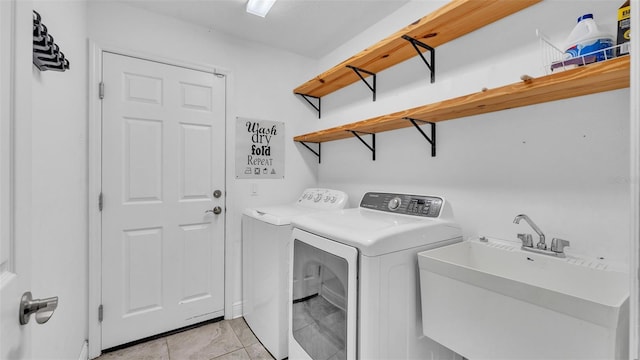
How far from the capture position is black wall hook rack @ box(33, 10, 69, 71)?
94cm

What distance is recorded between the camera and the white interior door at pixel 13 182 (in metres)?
0.51

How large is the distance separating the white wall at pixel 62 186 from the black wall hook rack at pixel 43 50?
0.05m

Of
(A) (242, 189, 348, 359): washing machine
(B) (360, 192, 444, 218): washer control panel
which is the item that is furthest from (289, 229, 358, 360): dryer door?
(B) (360, 192, 444, 218): washer control panel

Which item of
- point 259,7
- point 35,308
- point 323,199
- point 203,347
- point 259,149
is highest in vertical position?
point 259,7

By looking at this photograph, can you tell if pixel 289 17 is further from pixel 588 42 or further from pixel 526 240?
pixel 526 240

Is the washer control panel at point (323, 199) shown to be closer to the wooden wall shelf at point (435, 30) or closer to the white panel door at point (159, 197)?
the white panel door at point (159, 197)

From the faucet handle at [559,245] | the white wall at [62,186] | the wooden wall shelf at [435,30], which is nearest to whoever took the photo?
the white wall at [62,186]

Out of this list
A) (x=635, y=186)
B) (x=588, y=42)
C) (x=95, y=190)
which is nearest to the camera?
(x=635, y=186)

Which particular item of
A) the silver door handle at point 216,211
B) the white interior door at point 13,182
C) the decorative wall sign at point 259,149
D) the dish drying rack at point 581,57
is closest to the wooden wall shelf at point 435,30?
the dish drying rack at point 581,57

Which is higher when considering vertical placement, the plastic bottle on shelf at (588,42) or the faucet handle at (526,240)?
the plastic bottle on shelf at (588,42)

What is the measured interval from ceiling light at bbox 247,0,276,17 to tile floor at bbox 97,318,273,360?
2392mm

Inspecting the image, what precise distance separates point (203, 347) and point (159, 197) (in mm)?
1132

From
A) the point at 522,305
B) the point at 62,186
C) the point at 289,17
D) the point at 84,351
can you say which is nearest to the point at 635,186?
the point at 522,305

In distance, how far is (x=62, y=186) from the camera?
138cm
